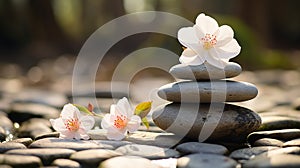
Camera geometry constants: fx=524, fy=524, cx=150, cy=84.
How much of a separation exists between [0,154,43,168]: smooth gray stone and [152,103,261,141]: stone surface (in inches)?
34.7

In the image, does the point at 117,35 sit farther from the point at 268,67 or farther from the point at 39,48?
the point at 268,67

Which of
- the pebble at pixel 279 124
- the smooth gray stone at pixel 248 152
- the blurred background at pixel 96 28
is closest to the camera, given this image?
the smooth gray stone at pixel 248 152

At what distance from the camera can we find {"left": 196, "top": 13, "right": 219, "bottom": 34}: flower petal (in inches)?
123

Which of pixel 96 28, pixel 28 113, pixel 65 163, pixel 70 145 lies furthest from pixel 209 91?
pixel 96 28

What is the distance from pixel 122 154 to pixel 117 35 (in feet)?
70.6

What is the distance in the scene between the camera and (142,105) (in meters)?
3.25

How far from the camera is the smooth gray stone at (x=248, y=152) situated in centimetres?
280

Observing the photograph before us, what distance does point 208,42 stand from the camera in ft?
10.2

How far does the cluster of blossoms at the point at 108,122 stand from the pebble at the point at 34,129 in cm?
55

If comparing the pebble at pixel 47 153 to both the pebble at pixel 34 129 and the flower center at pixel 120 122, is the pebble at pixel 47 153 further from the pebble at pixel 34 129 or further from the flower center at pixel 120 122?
the pebble at pixel 34 129

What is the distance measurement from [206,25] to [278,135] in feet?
2.65

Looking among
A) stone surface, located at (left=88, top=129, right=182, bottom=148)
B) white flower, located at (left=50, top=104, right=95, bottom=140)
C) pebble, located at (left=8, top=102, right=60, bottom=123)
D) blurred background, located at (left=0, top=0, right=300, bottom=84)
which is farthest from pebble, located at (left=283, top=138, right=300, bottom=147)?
blurred background, located at (left=0, top=0, right=300, bottom=84)

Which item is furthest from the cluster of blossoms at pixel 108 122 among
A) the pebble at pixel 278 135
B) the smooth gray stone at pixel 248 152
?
the pebble at pixel 278 135

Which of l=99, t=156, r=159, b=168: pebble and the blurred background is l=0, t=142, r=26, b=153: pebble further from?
the blurred background
